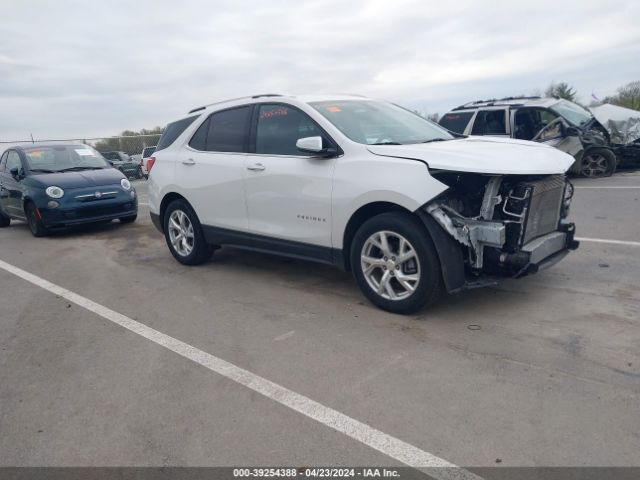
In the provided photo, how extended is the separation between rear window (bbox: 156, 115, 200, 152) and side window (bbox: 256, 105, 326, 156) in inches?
52.1

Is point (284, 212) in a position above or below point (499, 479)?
above

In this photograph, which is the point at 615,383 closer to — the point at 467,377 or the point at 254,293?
the point at 467,377

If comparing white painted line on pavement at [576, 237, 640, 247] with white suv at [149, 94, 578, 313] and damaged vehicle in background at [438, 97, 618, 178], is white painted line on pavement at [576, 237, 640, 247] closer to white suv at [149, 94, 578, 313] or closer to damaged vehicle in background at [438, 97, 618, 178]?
white suv at [149, 94, 578, 313]

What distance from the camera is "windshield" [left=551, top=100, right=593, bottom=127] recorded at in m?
11.2

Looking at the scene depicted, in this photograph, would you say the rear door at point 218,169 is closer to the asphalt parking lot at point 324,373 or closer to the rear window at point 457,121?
the asphalt parking lot at point 324,373

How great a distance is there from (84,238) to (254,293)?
5.24 m

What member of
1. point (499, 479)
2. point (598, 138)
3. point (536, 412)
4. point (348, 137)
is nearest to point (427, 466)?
point (499, 479)

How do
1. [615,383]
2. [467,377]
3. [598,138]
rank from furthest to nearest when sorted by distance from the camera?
[598,138]
[467,377]
[615,383]

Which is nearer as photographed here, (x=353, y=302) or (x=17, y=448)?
(x=17, y=448)

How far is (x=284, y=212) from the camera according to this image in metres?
5.20

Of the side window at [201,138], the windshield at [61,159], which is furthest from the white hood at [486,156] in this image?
the windshield at [61,159]

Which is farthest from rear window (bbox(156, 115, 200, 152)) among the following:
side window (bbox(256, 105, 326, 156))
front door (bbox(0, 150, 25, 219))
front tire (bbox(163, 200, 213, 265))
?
front door (bbox(0, 150, 25, 219))

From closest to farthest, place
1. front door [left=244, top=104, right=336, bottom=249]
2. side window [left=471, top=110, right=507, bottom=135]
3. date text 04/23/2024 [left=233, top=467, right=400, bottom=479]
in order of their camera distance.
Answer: date text 04/23/2024 [left=233, top=467, right=400, bottom=479] → front door [left=244, top=104, right=336, bottom=249] → side window [left=471, top=110, right=507, bottom=135]

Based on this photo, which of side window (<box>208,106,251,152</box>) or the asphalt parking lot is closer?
the asphalt parking lot
